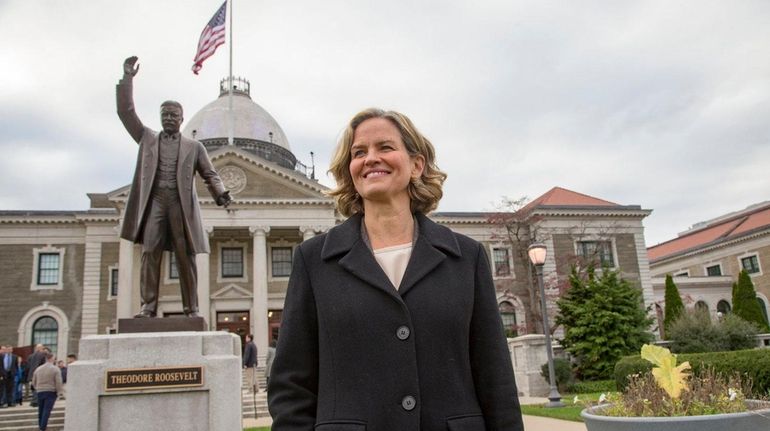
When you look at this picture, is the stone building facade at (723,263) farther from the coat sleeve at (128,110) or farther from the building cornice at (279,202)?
the coat sleeve at (128,110)

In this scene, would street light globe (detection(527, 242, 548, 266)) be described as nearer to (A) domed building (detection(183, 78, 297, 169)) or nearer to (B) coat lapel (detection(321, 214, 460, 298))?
(B) coat lapel (detection(321, 214, 460, 298))

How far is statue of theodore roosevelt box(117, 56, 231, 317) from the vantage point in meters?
7.47

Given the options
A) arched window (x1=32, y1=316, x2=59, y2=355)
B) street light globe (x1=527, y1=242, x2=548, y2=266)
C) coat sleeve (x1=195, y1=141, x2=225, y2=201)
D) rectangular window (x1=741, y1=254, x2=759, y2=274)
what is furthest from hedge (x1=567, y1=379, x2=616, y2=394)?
rectangular window (x1=741, y1=254, x2=759, y2=274)

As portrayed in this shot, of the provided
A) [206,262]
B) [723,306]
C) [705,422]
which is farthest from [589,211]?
[705,422]

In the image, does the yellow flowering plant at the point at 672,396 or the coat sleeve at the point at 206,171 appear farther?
the coat sleeve at the point at 206,171

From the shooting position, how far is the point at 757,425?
4.25 meters

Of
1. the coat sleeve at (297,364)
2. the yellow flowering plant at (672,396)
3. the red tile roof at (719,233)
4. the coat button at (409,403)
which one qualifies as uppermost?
the red tile roof at (719,233)

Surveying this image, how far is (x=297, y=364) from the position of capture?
251 centimetres

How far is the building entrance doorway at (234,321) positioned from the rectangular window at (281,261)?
129 inches

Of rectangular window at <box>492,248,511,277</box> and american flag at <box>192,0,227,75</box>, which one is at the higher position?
american flag at <box>192,0,227,75</box>

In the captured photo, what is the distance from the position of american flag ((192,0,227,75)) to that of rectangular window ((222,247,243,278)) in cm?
1376

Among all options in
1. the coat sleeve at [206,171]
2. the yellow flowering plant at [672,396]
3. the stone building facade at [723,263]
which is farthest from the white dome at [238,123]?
the yellow flowering plant at [672,396]

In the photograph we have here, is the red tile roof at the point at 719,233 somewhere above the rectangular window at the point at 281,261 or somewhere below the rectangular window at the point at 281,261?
above

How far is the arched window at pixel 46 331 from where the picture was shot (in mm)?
36344
